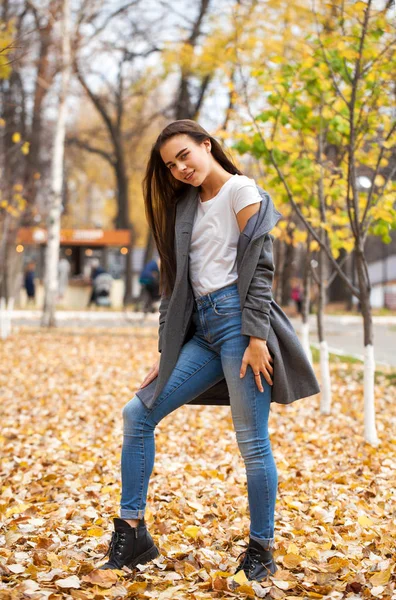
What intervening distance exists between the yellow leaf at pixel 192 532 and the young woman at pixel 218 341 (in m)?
0.60

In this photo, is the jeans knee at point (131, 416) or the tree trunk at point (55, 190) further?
the tree trunk at point (55, 190)

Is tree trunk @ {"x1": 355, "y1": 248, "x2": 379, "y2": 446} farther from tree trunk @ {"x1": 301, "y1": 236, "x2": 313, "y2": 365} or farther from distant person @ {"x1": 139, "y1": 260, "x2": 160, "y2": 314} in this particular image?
distant person @ {"x1": 139, "y1": 260, "x2": 160, "y2": 314}

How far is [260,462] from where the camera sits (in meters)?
3.43

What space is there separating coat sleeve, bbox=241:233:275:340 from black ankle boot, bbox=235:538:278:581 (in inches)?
34.9

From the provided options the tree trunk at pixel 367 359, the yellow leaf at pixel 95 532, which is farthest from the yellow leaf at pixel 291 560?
the tree trunk at pixel 367 359

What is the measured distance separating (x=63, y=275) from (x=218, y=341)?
94.0 ft

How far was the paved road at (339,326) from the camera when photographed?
15578 millimetres

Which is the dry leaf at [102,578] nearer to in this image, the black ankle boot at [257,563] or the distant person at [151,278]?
the black ankle boot at [257,563]

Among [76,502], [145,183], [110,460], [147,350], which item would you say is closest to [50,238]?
[147,350]

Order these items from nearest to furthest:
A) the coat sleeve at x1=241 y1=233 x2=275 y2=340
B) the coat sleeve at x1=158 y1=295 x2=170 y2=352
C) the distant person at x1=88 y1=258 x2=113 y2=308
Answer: the coat sleeve at x1=241 y1=233 x2=275 y2=340 < the coat sleeve at x1=158 y1=295 x2=170 y2=352 < the distant person at x1=88 y1=258 x2=113 y2=308

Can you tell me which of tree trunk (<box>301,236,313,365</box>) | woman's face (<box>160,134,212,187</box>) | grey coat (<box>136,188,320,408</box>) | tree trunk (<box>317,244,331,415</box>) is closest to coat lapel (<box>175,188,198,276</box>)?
grey coat (<box>136,188,320,408</box>)

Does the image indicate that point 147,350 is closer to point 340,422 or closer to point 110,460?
point 340,422

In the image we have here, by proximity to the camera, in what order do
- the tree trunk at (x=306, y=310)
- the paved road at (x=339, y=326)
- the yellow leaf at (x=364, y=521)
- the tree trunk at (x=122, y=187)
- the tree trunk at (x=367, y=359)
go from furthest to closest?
the tree trunk at (x=122, y=187) → the paved road at (x=339, y=326) → the tree trunk at (x=306, y=310) → the tree trunk at (x=367, y=359) → the yellow leaf at (x=364, y=521)

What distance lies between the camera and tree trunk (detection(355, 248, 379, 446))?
261 inches
